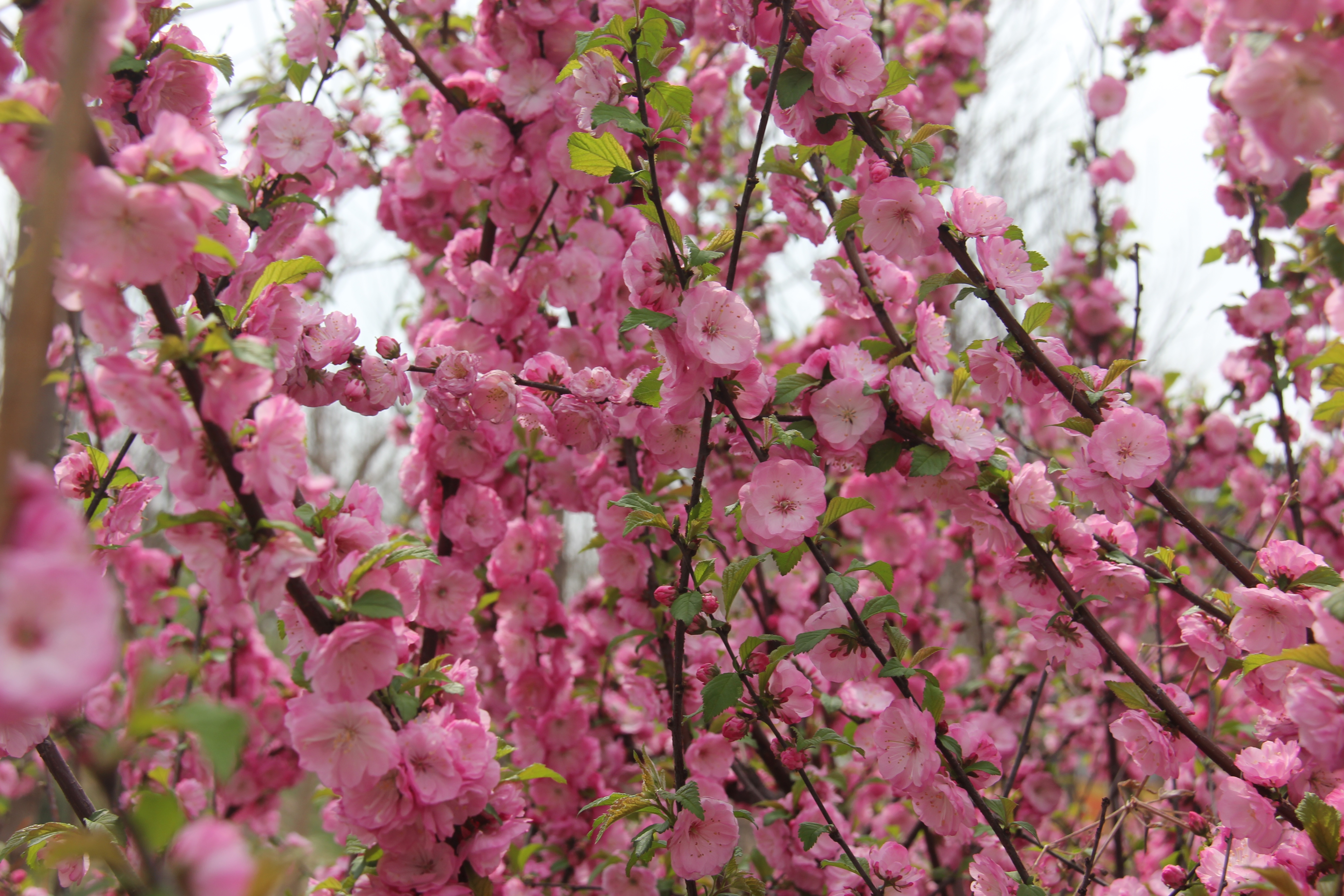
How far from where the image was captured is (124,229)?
884 mm

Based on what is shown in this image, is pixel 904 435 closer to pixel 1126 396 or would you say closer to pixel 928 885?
pixel 1126 396

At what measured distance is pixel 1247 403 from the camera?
2.95 m

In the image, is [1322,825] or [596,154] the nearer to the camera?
[1322,825]

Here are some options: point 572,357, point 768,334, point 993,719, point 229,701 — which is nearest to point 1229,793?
point 993,719

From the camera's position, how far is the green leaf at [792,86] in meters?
1.45

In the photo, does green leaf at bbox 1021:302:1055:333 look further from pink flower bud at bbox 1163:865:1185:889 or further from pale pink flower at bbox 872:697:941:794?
pink flower bud at bbox 1163:865:1185:889

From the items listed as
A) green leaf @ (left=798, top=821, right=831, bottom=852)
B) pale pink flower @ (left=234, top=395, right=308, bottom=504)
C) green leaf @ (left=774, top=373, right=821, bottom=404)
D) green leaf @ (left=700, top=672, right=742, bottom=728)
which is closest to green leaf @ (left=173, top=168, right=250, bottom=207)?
pale pink flower @ (left=234, top=395, right=308, bottom=504)

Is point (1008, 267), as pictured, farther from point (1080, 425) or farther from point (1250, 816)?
point (1250, 816)

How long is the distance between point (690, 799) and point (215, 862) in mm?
869

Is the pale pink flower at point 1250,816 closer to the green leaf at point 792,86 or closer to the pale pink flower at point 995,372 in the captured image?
the pale pink flower at point 995,372

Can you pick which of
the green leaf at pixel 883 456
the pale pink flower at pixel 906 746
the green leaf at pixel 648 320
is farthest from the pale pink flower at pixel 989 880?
the green leaf at pixel 648 320

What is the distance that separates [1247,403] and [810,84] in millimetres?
2389

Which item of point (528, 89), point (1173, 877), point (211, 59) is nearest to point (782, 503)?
point (1173, 877)

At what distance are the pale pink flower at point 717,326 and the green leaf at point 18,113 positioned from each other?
84 cm
